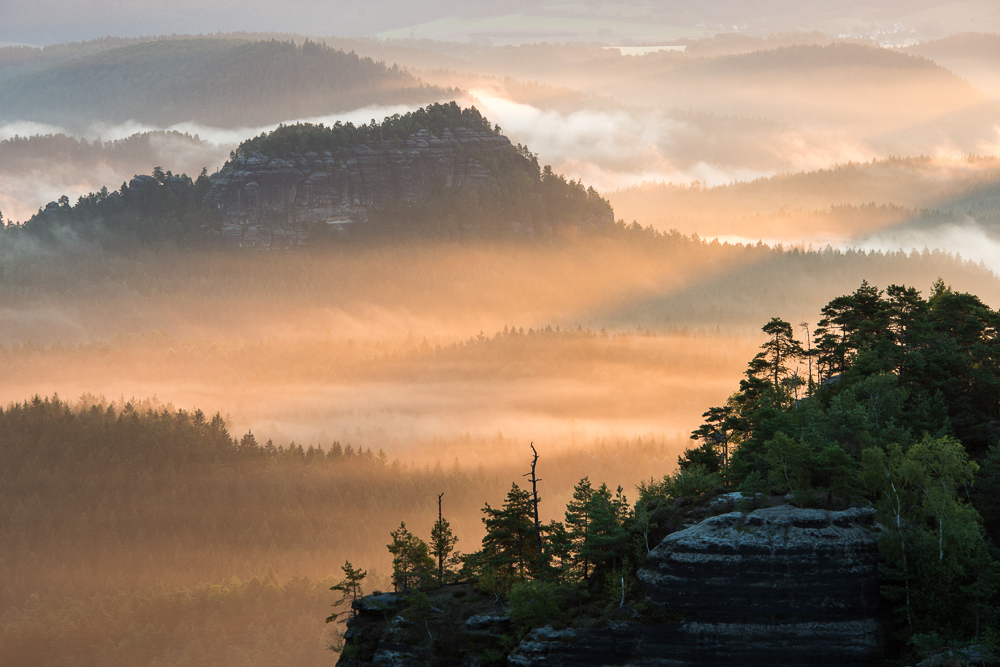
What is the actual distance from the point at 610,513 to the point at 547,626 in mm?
10944

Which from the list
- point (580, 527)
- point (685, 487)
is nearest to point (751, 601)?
point (685, 487)

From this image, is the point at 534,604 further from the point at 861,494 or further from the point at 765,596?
the point at 861,494

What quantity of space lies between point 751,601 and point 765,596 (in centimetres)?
113

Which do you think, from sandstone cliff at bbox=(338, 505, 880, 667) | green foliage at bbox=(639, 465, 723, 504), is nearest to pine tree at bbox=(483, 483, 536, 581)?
green foliage at bbox=(639, 465, 723, 504)

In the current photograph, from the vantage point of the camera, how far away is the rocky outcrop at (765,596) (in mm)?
84938

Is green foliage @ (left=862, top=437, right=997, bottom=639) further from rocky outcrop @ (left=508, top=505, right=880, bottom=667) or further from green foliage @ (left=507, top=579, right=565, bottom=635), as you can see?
green foliage @ (left=507, top=579, right=565, bottom=635)

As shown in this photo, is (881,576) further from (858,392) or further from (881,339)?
(881,339)

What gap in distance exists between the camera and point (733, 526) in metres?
87.9

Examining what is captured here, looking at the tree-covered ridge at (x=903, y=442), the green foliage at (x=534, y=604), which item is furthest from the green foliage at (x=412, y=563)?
the tree-covered ridge at (x=903, y=442)

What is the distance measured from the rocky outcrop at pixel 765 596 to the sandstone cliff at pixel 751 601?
8 centimetres

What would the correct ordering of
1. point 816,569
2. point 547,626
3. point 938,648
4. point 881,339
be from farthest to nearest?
1. point 881,339
2. point 547,626
3. point 816,569
4. point 938,648

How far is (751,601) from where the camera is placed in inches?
3369

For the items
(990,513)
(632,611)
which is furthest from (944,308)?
(632,611)

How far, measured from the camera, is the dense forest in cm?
8419
